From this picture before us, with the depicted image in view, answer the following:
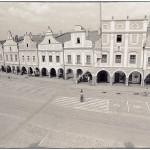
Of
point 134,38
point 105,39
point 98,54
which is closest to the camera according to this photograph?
point 134,38

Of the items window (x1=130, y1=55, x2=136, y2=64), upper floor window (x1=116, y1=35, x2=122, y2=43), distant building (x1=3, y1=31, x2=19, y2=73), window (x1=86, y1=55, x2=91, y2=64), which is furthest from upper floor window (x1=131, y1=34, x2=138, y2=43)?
distant building (x1=3, y1=31, x2=19, y2=73)

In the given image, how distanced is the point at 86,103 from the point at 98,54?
12.1m

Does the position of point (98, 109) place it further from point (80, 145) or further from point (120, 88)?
point (120, 88)

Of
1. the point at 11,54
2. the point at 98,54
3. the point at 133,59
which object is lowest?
the point at 133,59

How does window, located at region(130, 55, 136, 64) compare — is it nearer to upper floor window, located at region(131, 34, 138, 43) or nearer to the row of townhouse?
the row of townhouse

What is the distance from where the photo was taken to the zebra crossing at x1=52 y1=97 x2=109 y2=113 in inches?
907

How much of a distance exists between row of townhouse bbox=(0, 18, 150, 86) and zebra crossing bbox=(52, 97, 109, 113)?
29.3ft

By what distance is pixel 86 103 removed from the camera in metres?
24.9

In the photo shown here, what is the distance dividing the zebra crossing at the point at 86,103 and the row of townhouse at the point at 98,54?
8921 mm

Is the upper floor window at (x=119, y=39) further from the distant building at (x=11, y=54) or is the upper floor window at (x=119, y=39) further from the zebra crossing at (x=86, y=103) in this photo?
the distant building at (x=11, y=54)

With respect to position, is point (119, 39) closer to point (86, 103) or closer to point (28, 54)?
point (86, 103)

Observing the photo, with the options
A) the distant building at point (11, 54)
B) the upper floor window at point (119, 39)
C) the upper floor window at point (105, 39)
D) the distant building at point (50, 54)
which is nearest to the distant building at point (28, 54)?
the distant building at point (50, 54)

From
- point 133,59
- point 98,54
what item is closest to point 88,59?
point 98,54

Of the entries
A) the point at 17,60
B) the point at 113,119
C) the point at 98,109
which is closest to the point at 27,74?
the point at 17,60
